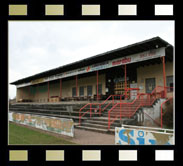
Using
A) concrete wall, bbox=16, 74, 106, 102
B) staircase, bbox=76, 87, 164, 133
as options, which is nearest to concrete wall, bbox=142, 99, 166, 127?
staircase, bbox=76, 87, 164, 133

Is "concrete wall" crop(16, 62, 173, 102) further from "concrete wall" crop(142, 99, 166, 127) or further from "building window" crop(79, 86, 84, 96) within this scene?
"concrete wall" crop(142, 99, 166, 127)

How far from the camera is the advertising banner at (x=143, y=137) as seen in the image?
14.9ft

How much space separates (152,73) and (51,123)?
10273mm

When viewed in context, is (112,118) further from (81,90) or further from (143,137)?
(81,90)

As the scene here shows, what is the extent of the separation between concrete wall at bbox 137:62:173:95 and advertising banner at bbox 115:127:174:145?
1079 cm

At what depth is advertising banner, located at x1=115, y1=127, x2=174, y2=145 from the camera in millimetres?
4555

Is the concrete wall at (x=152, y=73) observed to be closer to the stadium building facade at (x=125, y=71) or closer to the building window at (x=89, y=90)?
the stadium building facade at (x=125, y=71)

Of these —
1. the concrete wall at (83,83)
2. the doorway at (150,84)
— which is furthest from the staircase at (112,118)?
the concrete wall at (83,83)

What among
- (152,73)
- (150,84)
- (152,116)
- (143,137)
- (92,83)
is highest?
(152,73)

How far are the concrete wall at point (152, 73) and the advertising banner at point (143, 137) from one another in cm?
1079

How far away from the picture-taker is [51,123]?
944 cm

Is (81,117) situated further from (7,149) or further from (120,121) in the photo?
(7,149)

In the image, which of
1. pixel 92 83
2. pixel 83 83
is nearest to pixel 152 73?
pixel 92 83

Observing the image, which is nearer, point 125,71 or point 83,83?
point 125,71
